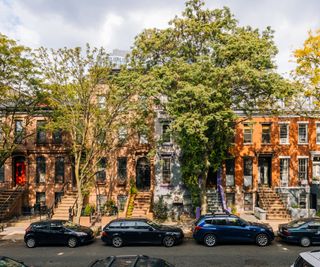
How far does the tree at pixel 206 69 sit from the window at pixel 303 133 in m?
9.06

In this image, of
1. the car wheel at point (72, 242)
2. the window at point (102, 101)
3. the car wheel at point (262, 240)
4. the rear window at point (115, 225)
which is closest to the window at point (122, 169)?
the window at point (102, 101)

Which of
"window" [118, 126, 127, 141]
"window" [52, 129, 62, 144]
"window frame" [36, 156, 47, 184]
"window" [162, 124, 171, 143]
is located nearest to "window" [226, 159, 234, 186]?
"window" [162, 124, 171, 143]

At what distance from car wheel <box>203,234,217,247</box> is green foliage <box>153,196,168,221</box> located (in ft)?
30.7

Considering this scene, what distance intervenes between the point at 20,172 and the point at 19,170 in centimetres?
22

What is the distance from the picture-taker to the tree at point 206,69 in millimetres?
20000

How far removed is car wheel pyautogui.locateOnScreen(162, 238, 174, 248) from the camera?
18.5m

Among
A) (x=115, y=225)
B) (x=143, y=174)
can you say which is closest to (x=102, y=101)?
(x=143, y=174)

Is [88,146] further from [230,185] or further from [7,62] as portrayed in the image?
[230,185]

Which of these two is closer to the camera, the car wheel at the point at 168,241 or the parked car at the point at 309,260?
the parked car at the point at 309,260

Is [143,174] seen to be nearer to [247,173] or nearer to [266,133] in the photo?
[247,173]

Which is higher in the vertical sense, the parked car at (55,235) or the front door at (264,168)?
the front door at (264,168)

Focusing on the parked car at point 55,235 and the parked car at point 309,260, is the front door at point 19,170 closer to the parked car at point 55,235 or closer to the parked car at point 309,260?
the parked car at point 55,235

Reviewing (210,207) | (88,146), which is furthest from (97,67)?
(210,207)

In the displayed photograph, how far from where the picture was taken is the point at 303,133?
30.4 meters
